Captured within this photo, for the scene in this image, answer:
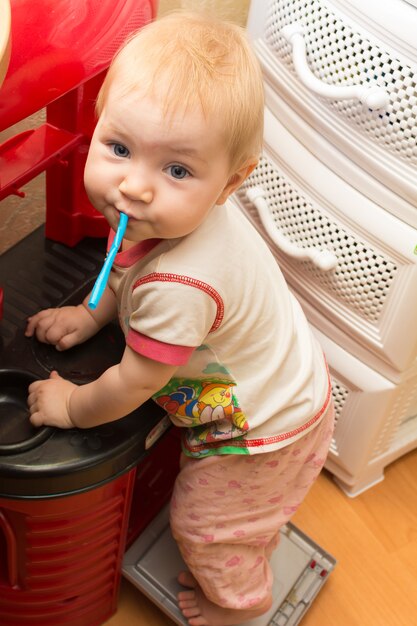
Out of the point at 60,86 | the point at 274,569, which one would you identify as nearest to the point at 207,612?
the point at 274,569

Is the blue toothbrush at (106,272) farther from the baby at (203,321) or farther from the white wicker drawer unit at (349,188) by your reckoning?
the white wicker drawer unit at (349,188)

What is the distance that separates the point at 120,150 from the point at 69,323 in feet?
0.82

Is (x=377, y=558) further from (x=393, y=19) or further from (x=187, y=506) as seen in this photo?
(x=393, y=19)

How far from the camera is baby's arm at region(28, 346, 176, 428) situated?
0.70 m

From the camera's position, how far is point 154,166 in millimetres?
614

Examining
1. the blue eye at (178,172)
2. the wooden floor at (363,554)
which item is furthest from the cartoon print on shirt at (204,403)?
the wooden floor at (363,554)

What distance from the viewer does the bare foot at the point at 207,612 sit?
38.6 inches

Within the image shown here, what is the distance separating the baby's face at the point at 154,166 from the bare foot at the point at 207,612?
541 mm

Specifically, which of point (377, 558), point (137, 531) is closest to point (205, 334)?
point (137, 531)

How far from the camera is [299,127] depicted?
975 mm

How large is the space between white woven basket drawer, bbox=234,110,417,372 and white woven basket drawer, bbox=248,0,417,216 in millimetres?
38

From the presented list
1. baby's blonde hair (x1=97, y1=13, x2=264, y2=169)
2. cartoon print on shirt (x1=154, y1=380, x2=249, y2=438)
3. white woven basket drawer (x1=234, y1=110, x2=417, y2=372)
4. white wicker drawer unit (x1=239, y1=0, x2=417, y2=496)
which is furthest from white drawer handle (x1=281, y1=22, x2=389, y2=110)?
cartoon print on shirt (x1=154, y1=380, x2=249, y2=438)

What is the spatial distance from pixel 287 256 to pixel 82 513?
1.44ft

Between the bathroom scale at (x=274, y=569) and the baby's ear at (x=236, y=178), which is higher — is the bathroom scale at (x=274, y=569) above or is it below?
below
